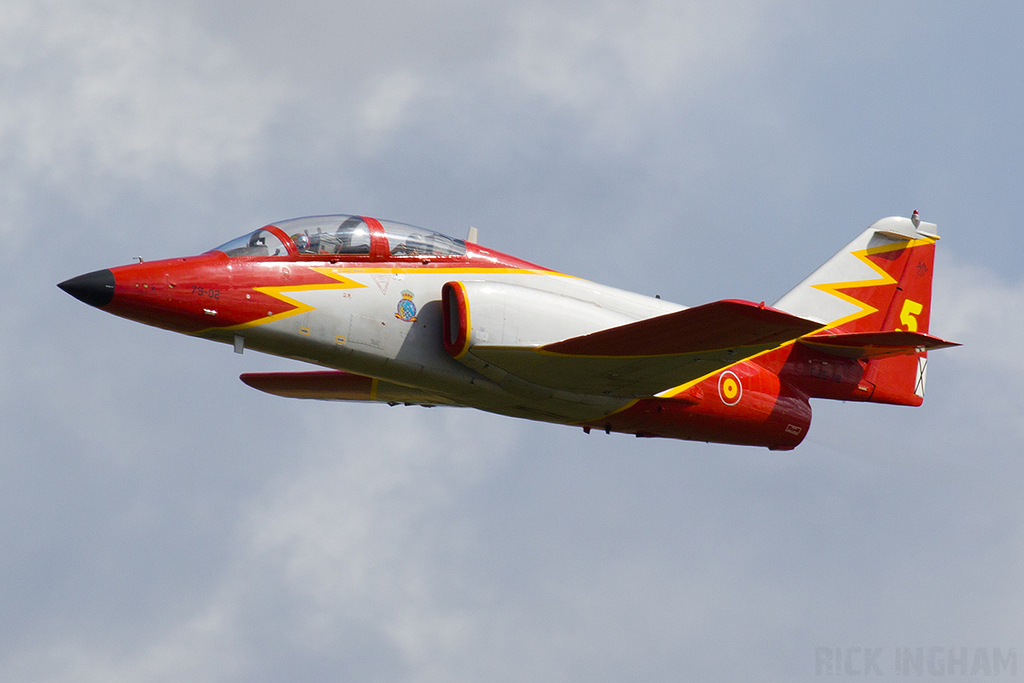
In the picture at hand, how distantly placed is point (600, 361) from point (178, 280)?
6.44 metres

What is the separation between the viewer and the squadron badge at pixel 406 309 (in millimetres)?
18109

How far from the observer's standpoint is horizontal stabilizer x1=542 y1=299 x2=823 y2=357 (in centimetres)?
1612

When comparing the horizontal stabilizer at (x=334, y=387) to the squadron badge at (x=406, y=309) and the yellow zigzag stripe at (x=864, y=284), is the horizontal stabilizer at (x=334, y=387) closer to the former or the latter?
the squadron badge at (x=406, y=309)

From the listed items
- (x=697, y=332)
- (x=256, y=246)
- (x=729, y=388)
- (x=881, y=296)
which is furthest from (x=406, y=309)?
(x=881, y=296)

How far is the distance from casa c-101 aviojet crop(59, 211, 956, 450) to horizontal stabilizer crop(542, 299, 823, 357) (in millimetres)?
30

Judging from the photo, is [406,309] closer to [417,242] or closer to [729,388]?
[417,242]

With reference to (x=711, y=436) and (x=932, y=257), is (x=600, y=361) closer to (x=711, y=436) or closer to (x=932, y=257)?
(x=711, y=436)

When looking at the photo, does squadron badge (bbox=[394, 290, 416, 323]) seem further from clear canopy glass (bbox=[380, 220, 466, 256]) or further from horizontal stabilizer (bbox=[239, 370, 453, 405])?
horizontal stabilizer (bbox=[239, 370, 453, 405])

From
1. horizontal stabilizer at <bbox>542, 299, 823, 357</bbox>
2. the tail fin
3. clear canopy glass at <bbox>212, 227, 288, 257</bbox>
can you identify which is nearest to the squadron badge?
clear canopy glass at <bbox>212, 227, 288, 257</bbox>

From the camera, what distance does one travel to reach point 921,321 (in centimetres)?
2377

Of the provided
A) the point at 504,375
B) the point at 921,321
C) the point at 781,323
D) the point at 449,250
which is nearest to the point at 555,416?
the point at 504,375

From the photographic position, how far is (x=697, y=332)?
1700 cm

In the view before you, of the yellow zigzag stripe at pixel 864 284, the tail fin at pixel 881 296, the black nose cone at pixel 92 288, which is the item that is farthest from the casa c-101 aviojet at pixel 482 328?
the yellow zigzag stripe at pixel 864 284

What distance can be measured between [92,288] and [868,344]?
12833 millimetres
